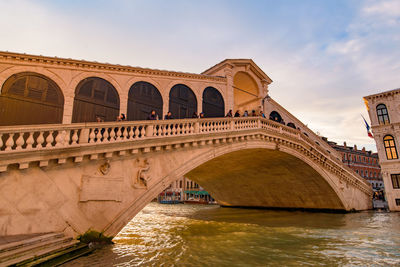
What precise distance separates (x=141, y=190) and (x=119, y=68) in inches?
258

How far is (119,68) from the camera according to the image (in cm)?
1215

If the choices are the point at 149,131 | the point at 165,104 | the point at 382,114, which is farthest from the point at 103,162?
the point at 382,114

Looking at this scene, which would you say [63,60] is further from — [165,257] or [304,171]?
[304,171]

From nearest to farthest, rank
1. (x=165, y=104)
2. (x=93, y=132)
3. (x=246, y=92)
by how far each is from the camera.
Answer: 1. (x=93, y=132)
2. (x=165, y=104)
3. (x=246, y=92)

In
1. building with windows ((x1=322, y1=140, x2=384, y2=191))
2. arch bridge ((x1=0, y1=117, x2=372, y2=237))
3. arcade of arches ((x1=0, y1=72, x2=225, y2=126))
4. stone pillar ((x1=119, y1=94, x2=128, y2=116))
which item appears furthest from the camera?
building with windows ((x1=322, y1=140, x2=384, y2=191))

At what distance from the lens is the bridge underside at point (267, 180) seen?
18578 millimetres

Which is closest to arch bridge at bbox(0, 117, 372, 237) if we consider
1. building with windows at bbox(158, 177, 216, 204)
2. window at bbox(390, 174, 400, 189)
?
window at bbox(390, 174, 400, 189)

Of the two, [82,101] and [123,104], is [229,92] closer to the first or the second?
[123,104]

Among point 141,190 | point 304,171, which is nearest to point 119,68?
point 141,190

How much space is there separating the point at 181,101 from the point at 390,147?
2115cm

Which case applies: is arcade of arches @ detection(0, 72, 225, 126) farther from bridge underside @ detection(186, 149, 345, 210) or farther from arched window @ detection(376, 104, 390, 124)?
arched window @ detection(376, 104, 390, 124)

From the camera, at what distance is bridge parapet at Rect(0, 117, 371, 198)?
671cm

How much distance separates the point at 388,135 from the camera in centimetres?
2294

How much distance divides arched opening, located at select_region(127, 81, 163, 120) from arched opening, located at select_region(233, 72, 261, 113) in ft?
27.2
